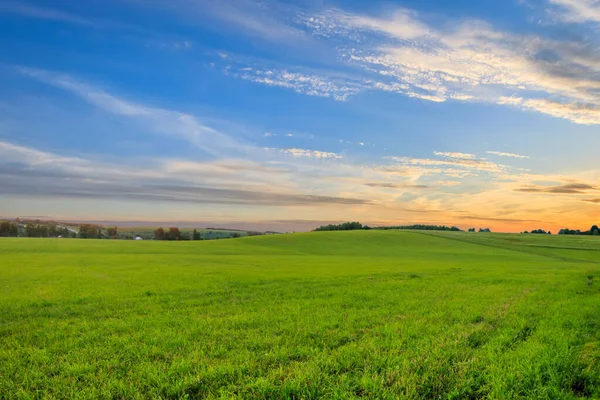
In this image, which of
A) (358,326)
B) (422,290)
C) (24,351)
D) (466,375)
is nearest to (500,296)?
(422,290)

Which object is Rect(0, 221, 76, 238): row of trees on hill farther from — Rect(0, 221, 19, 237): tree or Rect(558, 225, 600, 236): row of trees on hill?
Rect(558, 225, 600, 236): row of trees on hill

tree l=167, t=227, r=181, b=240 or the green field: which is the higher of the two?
the green field

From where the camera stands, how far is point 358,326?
1095 centimetres

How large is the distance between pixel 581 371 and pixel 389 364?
3.80 meters

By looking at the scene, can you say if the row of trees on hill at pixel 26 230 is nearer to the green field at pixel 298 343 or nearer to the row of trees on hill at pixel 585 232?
the green field at pixel 298 343

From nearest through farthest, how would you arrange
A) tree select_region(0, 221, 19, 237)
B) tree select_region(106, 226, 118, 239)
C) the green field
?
the green field
tree select_region(0, 221, 19, 237)
tree select_region(106, 226, 118, 239)

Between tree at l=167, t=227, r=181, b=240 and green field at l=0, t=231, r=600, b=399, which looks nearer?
green field at l=0, t=231, r=600, b=399

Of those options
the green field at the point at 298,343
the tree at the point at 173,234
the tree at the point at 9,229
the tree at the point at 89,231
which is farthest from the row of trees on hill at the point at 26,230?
the green field at the point at 298,343

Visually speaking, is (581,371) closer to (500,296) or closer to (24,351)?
(500,296)

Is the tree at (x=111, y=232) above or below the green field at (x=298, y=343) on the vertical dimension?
below

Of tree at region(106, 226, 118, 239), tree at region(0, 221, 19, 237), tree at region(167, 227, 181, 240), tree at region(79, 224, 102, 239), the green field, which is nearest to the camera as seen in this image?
the green field

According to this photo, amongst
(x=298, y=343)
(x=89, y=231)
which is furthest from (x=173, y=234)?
(x=298, y=343)

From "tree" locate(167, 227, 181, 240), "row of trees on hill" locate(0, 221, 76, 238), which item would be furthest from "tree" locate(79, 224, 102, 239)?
"tree" locate(167, 227, 181, 240)

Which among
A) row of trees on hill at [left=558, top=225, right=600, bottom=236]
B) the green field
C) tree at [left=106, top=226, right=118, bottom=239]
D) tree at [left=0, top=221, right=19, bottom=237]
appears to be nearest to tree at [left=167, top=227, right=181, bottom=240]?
tree at [left=106, top=226, right=118, bottom=239]
